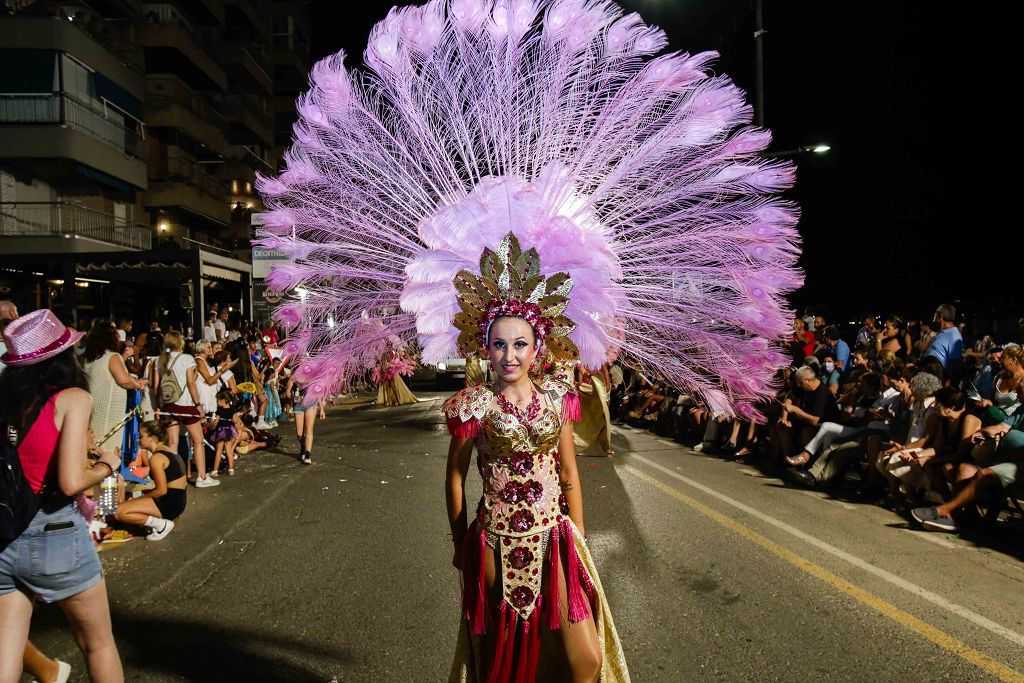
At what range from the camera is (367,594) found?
518 cm

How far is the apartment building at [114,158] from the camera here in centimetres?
2305

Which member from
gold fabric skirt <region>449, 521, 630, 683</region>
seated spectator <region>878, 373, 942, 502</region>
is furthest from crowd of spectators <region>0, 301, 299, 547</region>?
seated spectator <region>878, 373, 942, 502</region>

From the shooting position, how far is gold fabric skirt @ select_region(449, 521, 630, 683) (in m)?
3.17

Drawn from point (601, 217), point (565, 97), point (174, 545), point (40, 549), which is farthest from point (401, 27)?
point (174, 545)

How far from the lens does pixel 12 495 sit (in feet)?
9.57

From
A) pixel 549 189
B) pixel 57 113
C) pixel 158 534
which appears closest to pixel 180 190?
pixel 57 113

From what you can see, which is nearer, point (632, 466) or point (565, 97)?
point (565, 97)

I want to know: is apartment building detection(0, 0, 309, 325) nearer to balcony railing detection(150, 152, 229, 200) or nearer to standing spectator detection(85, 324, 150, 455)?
balcony railing detection(150, 152, 229, 200)

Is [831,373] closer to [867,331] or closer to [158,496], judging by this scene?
[867,331]

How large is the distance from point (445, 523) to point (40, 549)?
436 cm

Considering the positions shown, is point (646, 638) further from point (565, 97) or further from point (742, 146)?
point (565, 97)

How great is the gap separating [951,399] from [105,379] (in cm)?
853

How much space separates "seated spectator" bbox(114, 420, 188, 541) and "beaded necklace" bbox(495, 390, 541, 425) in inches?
191

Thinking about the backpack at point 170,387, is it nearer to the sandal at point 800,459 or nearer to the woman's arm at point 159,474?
the woman's arm at point 159,474
